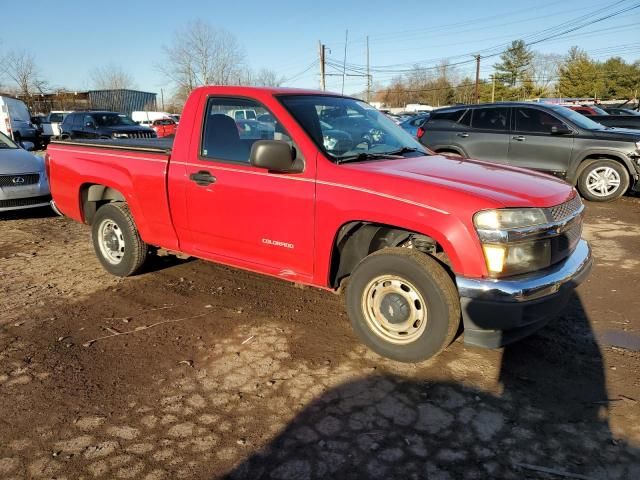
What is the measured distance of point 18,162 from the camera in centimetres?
803

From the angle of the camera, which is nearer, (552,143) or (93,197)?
(93,197)

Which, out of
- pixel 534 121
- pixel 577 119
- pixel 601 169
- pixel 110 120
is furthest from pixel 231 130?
pixel 110 120

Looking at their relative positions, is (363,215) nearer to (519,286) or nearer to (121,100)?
(519,286)

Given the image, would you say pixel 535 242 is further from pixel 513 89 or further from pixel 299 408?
pixel 513 89

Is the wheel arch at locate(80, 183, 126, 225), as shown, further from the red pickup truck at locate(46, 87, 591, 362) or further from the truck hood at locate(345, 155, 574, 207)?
the truck hood at locate(345, 155, 574, 207)

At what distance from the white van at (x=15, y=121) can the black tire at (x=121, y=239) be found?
59.9ft

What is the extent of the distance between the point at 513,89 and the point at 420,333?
7668 cm

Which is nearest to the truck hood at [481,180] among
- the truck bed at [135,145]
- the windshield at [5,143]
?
the truck bed at [135,145]

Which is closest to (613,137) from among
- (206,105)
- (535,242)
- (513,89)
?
(535,242)

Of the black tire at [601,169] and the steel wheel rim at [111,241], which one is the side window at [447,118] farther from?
the steel wheel rim at [111,241]

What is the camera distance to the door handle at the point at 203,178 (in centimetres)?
409

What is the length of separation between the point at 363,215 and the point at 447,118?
25.4ft

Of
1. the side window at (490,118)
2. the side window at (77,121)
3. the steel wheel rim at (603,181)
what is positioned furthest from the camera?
the side window at (77,121)

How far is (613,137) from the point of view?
28.5ft
